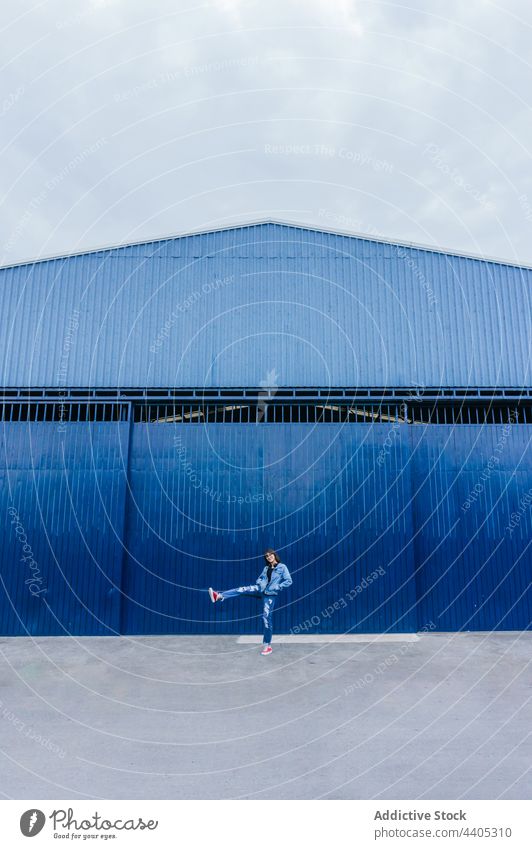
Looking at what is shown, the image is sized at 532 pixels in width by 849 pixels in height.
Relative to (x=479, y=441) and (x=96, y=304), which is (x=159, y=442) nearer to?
(x=96, y=304)

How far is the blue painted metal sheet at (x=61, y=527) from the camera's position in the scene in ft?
33.9

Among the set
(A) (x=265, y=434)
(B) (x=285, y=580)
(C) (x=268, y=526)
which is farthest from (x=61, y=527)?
(B) (x=285, y=580)

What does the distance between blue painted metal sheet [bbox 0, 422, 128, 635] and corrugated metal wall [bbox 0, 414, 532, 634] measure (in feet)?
0.09

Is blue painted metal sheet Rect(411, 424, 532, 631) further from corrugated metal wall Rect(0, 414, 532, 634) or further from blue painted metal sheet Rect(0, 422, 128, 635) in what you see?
blue painted metal sheet Rect(0, 422, 128, 635)

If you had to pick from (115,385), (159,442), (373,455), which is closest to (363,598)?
(373,455)

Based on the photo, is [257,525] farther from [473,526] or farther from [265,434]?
[473,526]

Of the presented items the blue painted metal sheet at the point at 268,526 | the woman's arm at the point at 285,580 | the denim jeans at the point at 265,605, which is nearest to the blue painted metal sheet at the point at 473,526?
the blue painted metal sheet at the point at 268,526

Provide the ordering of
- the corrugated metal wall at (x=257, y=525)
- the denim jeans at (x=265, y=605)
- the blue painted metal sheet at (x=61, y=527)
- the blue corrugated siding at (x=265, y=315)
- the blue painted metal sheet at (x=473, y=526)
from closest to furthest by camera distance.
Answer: the denim jeans at (x=265, y=605) < the blue painted metal sheet at (x=61, y=527) < the corrugated metal wall at (x=257, y=525) < the blue painted metal sheet at (x=473, y=526) < the blue corrugated siding at (x=265, y=315)

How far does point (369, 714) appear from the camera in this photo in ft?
20.5

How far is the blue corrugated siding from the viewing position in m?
11.5

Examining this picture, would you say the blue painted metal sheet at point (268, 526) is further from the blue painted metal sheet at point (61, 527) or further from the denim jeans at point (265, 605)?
the denim jeans at point (265, 605)

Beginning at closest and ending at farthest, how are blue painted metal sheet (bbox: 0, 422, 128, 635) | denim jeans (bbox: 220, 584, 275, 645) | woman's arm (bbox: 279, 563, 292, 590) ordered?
denim jeans (bbox: 220, 584, 275, 645), woman's arm (bbox: 279, 563, 292, 590), blue painted metal sheet (bbox: 0, 422, 128, 635)

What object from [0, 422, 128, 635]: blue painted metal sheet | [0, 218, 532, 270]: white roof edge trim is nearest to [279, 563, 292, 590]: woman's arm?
[0, 422, 128, 635]: blue painted metal sheet

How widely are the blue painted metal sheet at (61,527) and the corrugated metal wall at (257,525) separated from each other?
27 mm
